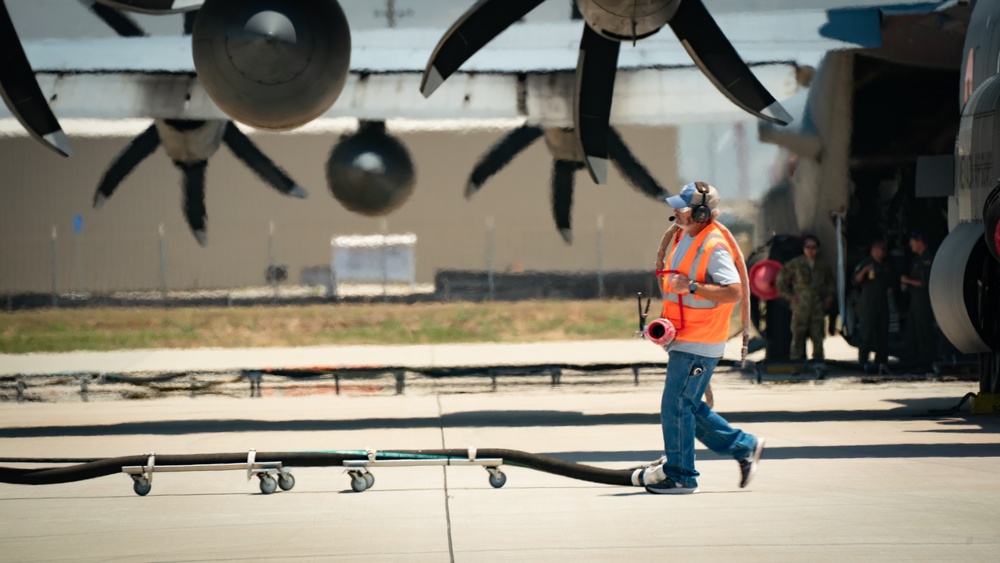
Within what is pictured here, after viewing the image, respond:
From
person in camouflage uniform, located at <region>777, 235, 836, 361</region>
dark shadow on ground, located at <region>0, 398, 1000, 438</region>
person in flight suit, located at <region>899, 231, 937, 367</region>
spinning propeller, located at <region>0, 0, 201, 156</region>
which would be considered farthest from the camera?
person in camouflage uniform, located at <region>777, 235, 836, 361</region>

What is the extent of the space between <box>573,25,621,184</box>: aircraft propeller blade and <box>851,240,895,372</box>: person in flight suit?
4.93m

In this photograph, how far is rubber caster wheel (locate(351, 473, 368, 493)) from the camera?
6.90 meters

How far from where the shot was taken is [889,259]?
551 inches

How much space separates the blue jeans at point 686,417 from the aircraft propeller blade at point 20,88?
596 centimetres

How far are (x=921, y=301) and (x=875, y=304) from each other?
52 cm

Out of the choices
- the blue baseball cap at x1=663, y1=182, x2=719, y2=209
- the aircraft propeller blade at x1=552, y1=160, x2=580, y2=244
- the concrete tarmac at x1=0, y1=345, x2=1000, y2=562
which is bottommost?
the concrete tarmac at x1=0, y1=345, x2=1000, y2=562

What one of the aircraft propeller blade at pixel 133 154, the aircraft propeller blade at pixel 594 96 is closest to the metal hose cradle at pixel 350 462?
the aircraft propeller blade at pixel 594 96

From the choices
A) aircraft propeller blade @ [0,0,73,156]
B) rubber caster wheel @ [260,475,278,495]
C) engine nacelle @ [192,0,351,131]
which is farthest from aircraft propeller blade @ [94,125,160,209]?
rubber caster wheel @ [260,475,278,495]

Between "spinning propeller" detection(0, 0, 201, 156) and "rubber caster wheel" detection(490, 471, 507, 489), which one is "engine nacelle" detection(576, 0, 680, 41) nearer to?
"spinning propeller" detection(0, 0, 201, 156)

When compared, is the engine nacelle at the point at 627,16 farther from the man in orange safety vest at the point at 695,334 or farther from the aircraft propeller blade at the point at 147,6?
the aircraft propeller blade at the point at 147,6

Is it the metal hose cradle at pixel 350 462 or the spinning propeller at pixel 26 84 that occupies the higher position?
the spinning propeller at pixel 26 84

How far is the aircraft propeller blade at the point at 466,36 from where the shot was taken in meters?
9.20

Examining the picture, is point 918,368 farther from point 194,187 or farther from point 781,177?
point 194,187

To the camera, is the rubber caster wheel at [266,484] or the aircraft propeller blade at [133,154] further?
the aircraft propeller blade at [133,154]
